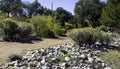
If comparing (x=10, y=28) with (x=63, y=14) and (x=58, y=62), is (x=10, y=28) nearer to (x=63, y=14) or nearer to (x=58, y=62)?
(x=58, y=62)

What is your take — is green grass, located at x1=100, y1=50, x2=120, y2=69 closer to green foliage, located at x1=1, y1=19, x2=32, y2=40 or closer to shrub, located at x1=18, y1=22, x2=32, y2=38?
green foliage, located at x1=1, y1=19, x2=32, y2=40

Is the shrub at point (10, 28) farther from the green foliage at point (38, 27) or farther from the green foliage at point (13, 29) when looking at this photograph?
the green foliage at point (38, 27)

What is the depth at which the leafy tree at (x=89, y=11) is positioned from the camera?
54.4 m

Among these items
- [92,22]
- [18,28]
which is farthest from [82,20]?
[18,28]

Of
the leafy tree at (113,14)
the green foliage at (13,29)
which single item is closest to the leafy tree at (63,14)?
the leafy tree at (113,14)

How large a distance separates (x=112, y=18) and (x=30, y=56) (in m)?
23.1

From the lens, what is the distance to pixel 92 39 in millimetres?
19609

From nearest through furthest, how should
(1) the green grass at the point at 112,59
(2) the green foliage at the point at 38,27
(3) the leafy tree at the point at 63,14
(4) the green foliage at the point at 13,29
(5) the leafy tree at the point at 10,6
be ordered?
(1) the green grass at the point at 112,59 < (4) the green foliage at the point at 13,29 < (2) the green foliage at the point at 38,27 < (3) the leafy tree at the point at 63,14 < (5) the leafy tree at the point at 10,6

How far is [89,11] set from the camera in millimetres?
54656

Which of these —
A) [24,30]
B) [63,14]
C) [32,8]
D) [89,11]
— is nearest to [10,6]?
[32,8]

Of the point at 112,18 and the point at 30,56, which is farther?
the point at 112,18

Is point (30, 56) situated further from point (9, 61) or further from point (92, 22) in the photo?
point (92, 22)

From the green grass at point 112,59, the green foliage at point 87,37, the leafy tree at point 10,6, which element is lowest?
the green grass at point 112,59

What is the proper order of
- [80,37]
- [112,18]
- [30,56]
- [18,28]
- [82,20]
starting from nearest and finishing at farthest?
[30,56] → [80,37] → [18,28] → [112,18] → [82,20]
